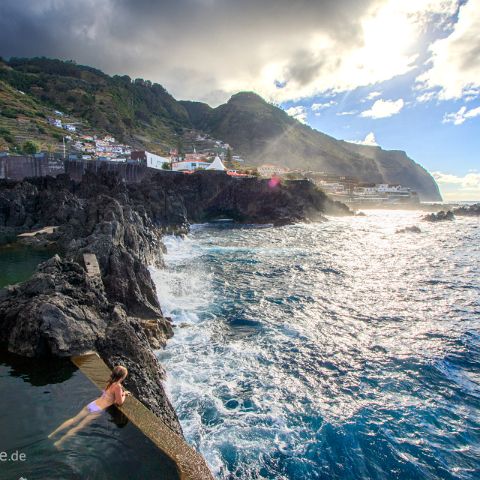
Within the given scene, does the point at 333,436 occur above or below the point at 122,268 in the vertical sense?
below

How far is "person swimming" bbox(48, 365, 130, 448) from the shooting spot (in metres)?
7.03

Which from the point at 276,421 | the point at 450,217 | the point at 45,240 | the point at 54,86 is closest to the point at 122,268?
the point at 276,421

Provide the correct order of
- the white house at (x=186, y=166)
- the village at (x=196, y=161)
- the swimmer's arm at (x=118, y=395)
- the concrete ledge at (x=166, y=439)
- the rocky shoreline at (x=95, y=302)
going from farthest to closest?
the white house at (x=186, y=166) < the village at (x=196, y=161) < the rocky shoreline at (x=95, y=302) < the swimmer's arm at (x=118, y=395) < the concrete ledge at (x=166, y=439)

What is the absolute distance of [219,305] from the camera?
22391 mm

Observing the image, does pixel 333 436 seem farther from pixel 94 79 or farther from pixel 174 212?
pixel 94 79

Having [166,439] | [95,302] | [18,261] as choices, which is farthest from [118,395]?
[18,261]

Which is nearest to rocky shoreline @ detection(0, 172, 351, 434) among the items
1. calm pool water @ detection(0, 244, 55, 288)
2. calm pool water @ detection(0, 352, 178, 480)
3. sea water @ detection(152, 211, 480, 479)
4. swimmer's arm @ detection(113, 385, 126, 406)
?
swimmer's arm @ detection(113, 385, 126, 406)

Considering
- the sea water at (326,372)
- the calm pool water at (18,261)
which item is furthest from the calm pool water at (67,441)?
the calm pool water at (18,261)

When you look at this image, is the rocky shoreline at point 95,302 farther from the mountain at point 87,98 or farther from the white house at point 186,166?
the mountain at point 87,98

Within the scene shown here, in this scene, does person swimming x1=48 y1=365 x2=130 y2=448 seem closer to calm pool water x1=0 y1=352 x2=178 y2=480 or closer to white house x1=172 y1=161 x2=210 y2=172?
calm pool water x1=0 y1=352 x2=178 y2=480

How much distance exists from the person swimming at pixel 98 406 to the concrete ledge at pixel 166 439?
274mm

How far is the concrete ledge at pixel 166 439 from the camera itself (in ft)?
21.0

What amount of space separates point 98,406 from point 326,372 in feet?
31.4

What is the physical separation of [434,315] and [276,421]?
1460 cm
